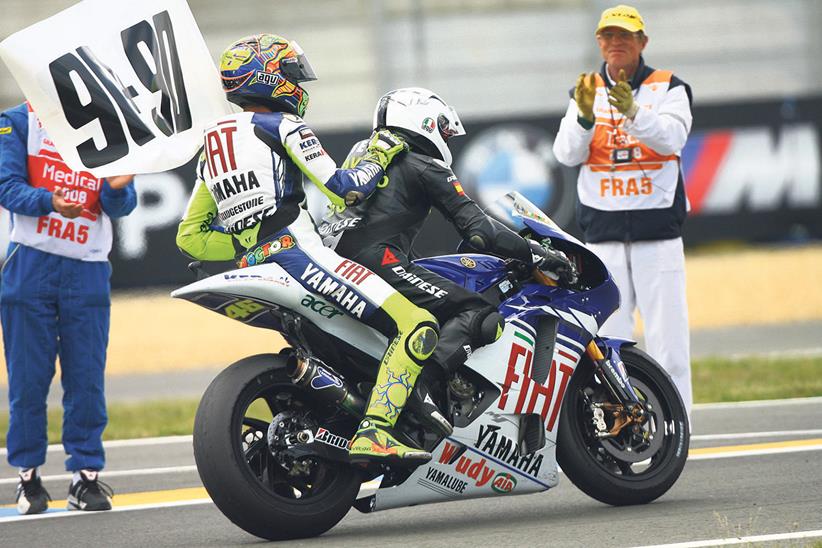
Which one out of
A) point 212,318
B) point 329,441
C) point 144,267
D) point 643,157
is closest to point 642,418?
point 329,441

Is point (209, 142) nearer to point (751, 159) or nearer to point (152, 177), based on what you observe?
point (152, 177)

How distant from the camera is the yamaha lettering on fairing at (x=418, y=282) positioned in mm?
6465

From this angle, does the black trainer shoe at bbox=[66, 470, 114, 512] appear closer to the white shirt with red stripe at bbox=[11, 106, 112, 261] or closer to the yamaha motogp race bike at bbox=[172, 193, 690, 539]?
the white shirt with red stripe at bbox=[11, 106, 112, 261]

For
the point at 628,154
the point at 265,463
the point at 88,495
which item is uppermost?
the point at 628,154

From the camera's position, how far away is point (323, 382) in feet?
A: 20.3

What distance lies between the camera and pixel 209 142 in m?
6.40

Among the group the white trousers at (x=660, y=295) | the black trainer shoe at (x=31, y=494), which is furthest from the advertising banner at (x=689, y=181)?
the black trainer shoe at (x=31, y=494)

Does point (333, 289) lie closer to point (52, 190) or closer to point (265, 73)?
point (265, 73)

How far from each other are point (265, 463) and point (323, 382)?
432mm

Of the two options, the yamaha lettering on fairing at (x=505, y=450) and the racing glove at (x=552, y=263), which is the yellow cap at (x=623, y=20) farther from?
the yamaha lettering on fairing at (x=505, y=450)

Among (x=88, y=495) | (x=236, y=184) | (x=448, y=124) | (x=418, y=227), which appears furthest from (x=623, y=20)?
(x=88, y=495)

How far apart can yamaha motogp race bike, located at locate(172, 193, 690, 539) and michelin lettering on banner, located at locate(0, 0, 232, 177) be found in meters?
1.19

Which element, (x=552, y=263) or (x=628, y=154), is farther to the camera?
(x=628, y=154)

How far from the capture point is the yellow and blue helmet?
252 inches
